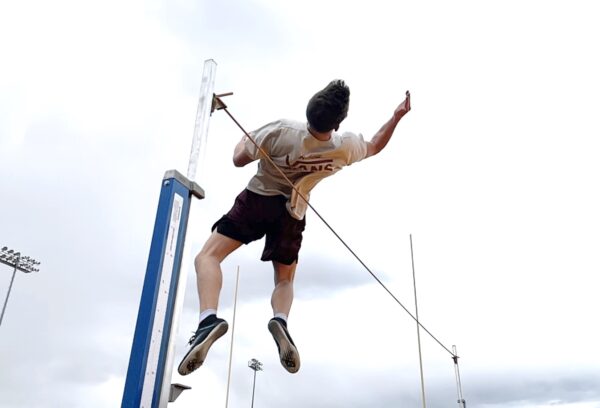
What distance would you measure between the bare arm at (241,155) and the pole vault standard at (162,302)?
0.54 meters

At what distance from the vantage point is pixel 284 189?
2359 millimetres

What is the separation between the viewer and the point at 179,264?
5.04 feet

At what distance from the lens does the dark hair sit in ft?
7.04

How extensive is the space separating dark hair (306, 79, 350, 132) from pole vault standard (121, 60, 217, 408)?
647mm

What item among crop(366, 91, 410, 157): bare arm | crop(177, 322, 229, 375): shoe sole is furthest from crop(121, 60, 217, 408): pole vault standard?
crop(366, 91, 410, 157): bare arm

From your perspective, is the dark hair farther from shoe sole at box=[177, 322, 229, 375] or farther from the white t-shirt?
shoe sole at box=[177, 322, 229, 375]

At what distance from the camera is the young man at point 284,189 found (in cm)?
211

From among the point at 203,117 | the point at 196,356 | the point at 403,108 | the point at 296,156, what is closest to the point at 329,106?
the point at 296,156

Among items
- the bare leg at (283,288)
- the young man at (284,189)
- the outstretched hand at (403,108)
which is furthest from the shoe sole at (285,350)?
the outstretched hand at (403,108)

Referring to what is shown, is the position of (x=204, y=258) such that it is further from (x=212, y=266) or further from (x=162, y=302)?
(x=162, y=302)

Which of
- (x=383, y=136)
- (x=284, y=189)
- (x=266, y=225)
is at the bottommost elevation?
(x=266, y=225)

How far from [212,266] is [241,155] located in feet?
1.64

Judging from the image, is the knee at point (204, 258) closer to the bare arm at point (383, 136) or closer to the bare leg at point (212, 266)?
the bare leg at point (212, 266)

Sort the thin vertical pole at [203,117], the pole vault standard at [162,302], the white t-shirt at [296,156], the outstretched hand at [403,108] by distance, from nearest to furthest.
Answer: the pole vault standard at [162,302] < the thin vertical pole at [203,117] < the white t-shirt at [296,156] < the outstretched hand at [403,108]
